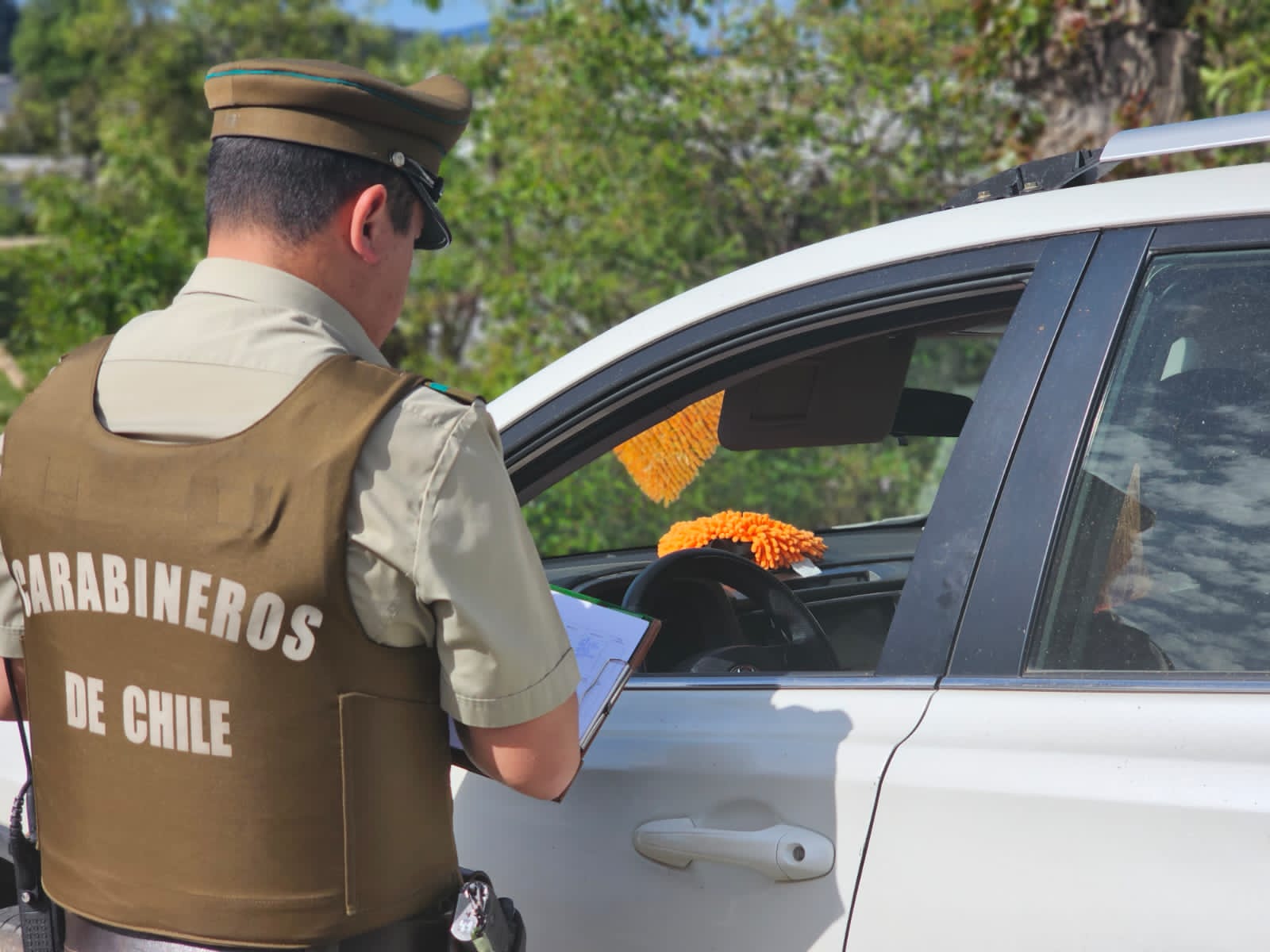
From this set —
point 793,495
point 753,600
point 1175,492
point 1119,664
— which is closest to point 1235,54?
point 793,495

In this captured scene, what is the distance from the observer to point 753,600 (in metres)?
2.19

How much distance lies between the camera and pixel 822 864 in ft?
4.55

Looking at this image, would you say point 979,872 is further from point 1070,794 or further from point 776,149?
point 776,149

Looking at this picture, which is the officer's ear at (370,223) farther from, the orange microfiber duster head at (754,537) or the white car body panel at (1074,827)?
the orange microfiber duster head at (754,537)

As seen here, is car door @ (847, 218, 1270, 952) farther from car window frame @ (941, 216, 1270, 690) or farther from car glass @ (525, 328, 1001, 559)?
car glass @ (525, 328, 1001, 559)

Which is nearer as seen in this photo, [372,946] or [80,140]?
[372,946]

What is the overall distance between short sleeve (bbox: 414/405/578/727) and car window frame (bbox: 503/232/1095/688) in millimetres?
377

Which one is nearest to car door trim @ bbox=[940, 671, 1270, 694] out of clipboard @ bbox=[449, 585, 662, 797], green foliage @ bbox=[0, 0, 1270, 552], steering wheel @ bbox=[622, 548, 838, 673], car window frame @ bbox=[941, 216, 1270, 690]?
car window frame @ bbox=[941, 216, 1270, 690]

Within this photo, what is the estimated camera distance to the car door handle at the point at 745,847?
139cm

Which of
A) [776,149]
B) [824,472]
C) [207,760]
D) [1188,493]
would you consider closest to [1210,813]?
[1188,493]

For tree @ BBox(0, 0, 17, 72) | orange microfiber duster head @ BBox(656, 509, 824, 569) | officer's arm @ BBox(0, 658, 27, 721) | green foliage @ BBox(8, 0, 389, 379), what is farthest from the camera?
tree @ BBox(0, 0, 17, 72)

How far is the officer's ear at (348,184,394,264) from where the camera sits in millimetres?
1362

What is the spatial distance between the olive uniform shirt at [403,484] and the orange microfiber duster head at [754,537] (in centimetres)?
138

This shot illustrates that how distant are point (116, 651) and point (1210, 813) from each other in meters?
1.03
